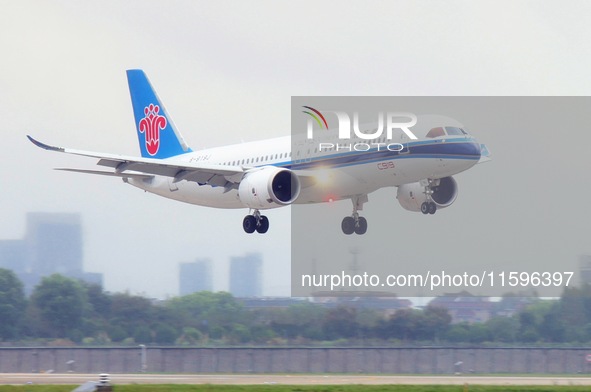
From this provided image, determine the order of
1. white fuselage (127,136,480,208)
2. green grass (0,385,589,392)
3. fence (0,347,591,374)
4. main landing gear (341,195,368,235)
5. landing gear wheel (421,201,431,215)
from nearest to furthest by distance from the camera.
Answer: green grass (0,385,589,392) < white fuselage (127,136,480,208) < landing gear wheel (421,201,431,215) < main landing gear (341,195,368,235) < fence (0,347,591,374)

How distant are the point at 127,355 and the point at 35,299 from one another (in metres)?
14.1

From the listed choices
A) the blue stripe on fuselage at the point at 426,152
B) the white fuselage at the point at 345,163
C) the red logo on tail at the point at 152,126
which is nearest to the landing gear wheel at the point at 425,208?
the white fuselage at the point at 345,163

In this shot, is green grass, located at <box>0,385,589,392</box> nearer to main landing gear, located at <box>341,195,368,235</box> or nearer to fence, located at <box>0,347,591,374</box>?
main landing gear, located at <box>341,195,368,235</box>

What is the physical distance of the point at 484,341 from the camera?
262 feet

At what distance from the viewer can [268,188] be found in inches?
2505

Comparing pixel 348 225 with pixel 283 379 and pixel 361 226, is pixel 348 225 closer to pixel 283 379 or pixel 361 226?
pixel 361 226

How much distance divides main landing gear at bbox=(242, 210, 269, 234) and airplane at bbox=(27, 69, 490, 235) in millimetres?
45

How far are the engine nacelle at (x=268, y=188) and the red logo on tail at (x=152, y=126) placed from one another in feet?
56.5

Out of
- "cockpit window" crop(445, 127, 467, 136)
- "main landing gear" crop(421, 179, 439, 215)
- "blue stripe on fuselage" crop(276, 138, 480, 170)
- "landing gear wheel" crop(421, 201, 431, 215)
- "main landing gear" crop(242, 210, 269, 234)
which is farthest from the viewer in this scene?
"main landing gear" crop(242, 210, 269, 234)

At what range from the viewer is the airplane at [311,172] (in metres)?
61.5

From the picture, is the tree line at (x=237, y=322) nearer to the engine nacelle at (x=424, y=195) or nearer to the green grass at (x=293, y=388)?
the engine nacelle at (x=424, y=195)

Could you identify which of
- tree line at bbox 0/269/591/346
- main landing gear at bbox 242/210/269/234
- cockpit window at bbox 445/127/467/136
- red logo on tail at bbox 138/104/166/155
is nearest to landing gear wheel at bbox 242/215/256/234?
main landing gear at bbox 242/210/269/234

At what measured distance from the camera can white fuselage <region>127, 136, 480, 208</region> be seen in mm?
61375

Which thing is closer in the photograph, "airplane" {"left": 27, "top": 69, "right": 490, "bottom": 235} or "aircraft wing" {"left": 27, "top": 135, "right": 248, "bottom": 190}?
"airplane" {"left": 27, "top": 69, "right": 490, "bottom": 235}
